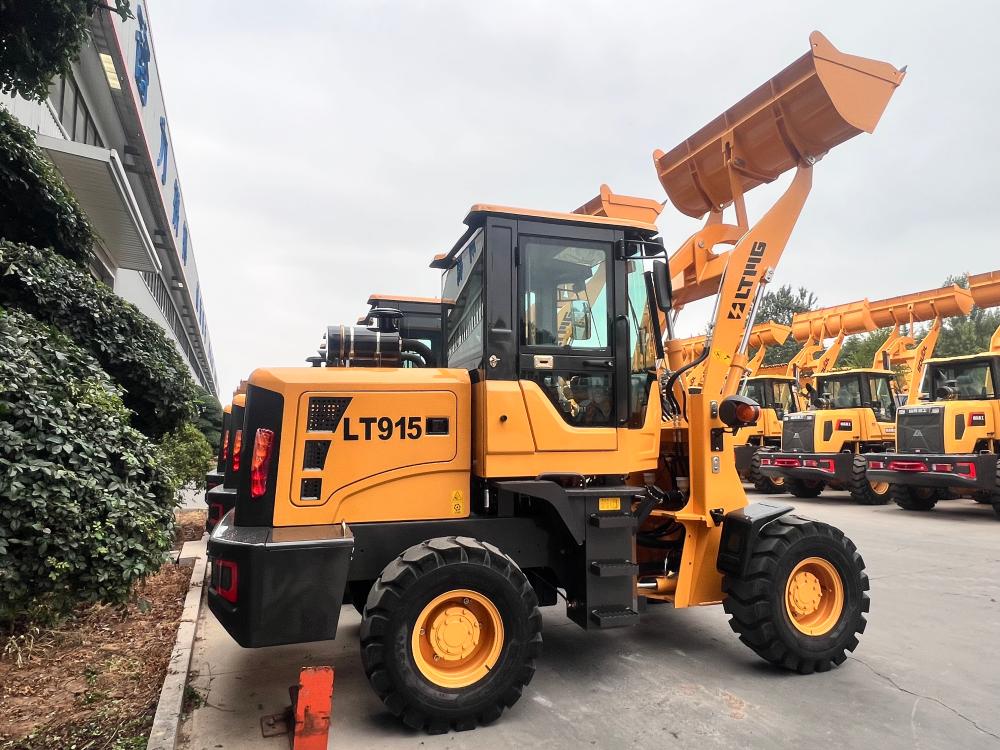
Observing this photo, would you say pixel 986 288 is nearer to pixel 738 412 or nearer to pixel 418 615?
pixel 738 412

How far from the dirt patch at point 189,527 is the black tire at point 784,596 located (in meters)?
6.43

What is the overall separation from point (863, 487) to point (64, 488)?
14414 mm

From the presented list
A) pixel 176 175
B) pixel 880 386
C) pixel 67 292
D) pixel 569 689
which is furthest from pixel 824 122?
pixel 176 175

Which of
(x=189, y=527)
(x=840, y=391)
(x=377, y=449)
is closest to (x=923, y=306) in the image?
(x=840, y=391)

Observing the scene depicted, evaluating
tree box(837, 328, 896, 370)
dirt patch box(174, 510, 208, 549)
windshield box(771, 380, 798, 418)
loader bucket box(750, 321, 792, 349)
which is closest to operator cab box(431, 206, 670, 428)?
dirt patch box(174, 510, 208, 549)

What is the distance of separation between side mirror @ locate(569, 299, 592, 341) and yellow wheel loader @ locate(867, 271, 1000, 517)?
33.4 feet

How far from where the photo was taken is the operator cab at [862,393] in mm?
14906

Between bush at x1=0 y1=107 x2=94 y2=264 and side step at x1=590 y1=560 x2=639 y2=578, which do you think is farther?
bush at x1=0 y1=107 x2=94 y2=264

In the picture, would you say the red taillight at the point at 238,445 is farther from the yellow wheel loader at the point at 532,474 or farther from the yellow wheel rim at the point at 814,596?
the yellow wheel rim at the point at 814,596

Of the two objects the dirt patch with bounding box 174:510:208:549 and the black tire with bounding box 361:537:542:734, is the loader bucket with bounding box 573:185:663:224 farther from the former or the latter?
the dirt patch with bounding box 174:510:208:549

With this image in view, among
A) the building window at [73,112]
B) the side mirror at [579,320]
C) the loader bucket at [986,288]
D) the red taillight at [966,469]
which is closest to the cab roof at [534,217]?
the side mirror at [579,320]

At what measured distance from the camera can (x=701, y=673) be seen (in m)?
4.36

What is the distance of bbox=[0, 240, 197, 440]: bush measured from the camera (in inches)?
188

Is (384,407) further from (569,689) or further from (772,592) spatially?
(772,592)
